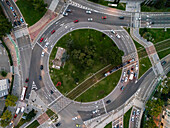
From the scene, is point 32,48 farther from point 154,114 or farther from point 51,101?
point 154,114

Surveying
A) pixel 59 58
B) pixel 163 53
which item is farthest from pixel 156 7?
pixel 59 58

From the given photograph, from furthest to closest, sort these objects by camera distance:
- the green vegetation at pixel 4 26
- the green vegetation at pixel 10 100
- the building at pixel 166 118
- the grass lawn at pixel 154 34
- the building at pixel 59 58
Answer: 1. the grass lawn at pixel 154 34
2. the building at pixel 59 58
3. the building at pixel 166 118
4. the green vegetation at pixel 10 100
5. the green vegetation at pixel 4 26

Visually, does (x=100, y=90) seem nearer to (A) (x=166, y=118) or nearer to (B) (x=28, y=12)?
(A) (x=166, y=118)

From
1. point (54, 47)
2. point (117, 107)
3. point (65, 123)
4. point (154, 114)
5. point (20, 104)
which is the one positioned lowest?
point (154, 114)

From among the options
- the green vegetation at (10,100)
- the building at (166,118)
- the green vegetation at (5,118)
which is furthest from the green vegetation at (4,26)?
the building at (166,118)

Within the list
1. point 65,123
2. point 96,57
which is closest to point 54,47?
point 96,57

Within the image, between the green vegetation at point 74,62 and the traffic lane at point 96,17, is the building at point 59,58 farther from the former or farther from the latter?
the traffic lane at point 96,17

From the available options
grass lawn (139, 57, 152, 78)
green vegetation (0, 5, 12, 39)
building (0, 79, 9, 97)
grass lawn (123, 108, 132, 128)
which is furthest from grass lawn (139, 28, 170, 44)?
building (0, 79, 9, 97)
